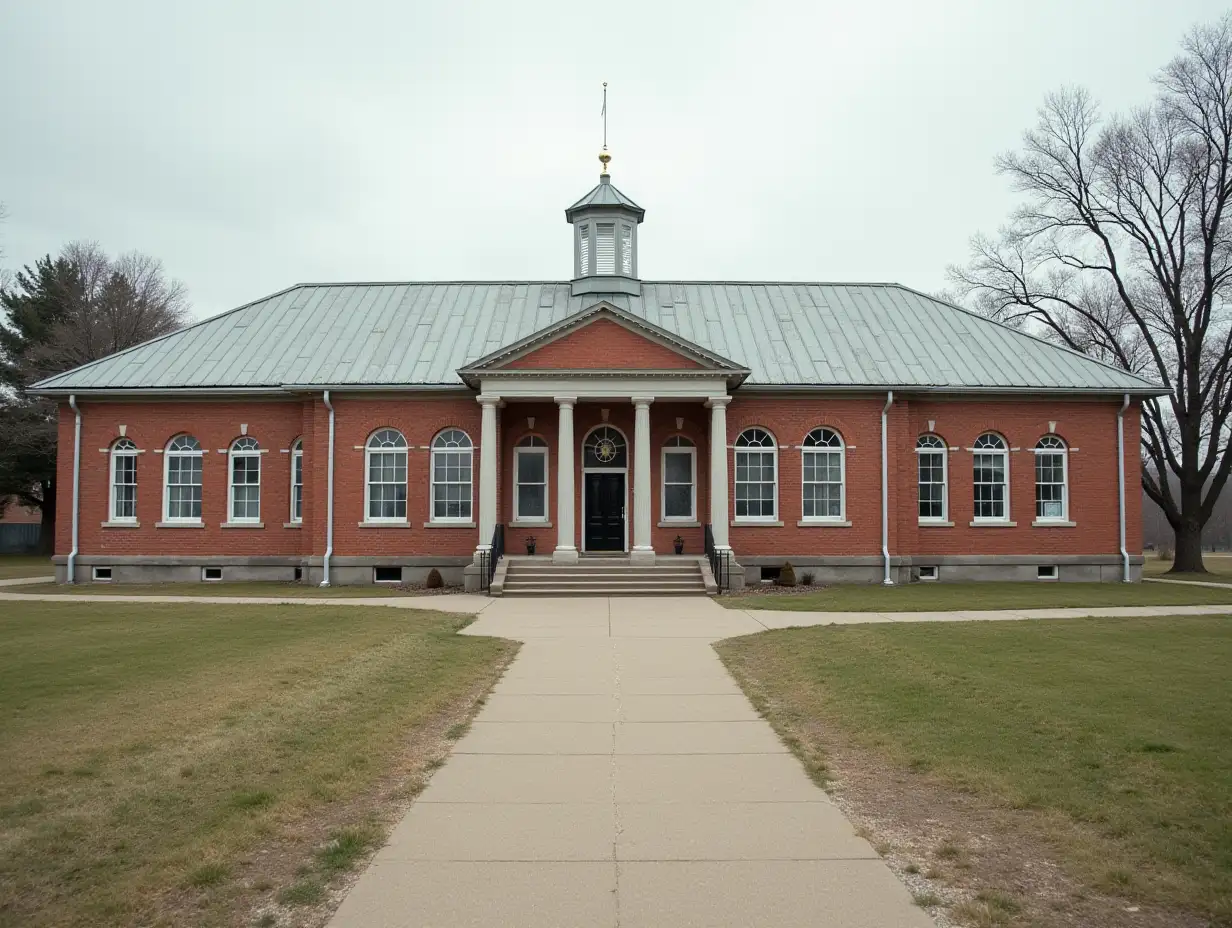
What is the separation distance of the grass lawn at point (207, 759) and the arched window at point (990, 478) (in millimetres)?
17761

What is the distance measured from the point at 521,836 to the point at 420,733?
3.26 metres

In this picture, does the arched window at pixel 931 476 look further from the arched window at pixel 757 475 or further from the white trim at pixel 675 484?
the white trim at pixel 675 484

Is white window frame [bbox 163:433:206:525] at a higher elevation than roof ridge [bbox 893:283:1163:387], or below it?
below

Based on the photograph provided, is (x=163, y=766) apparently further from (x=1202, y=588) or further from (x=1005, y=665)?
(x=1202, y=588)

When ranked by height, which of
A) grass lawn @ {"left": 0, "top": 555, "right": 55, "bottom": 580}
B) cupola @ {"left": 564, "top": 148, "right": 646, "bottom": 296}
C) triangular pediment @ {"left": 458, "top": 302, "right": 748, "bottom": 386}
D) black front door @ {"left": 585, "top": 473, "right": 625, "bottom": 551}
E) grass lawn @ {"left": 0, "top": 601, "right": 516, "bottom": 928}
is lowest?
grass lawn @ {"left": 0, "top": 555, "right": 55, "bottom": 580}

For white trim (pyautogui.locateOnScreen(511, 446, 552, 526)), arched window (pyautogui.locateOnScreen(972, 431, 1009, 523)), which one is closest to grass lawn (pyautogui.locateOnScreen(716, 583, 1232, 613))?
arched window (pyautogui.locateOnScreen(972, 431, 1009, 523))

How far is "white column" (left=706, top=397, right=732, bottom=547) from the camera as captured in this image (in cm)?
2502

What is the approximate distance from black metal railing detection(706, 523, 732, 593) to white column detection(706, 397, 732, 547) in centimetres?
35

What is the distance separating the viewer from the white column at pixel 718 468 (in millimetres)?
25016

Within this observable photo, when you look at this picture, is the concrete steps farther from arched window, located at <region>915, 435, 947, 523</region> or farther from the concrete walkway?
the concrete walkway

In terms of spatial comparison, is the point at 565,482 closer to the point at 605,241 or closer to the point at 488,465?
the point at 488,465

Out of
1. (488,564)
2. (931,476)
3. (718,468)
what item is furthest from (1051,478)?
(488,564)

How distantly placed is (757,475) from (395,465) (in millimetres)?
10176

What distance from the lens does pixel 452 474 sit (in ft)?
88.5
